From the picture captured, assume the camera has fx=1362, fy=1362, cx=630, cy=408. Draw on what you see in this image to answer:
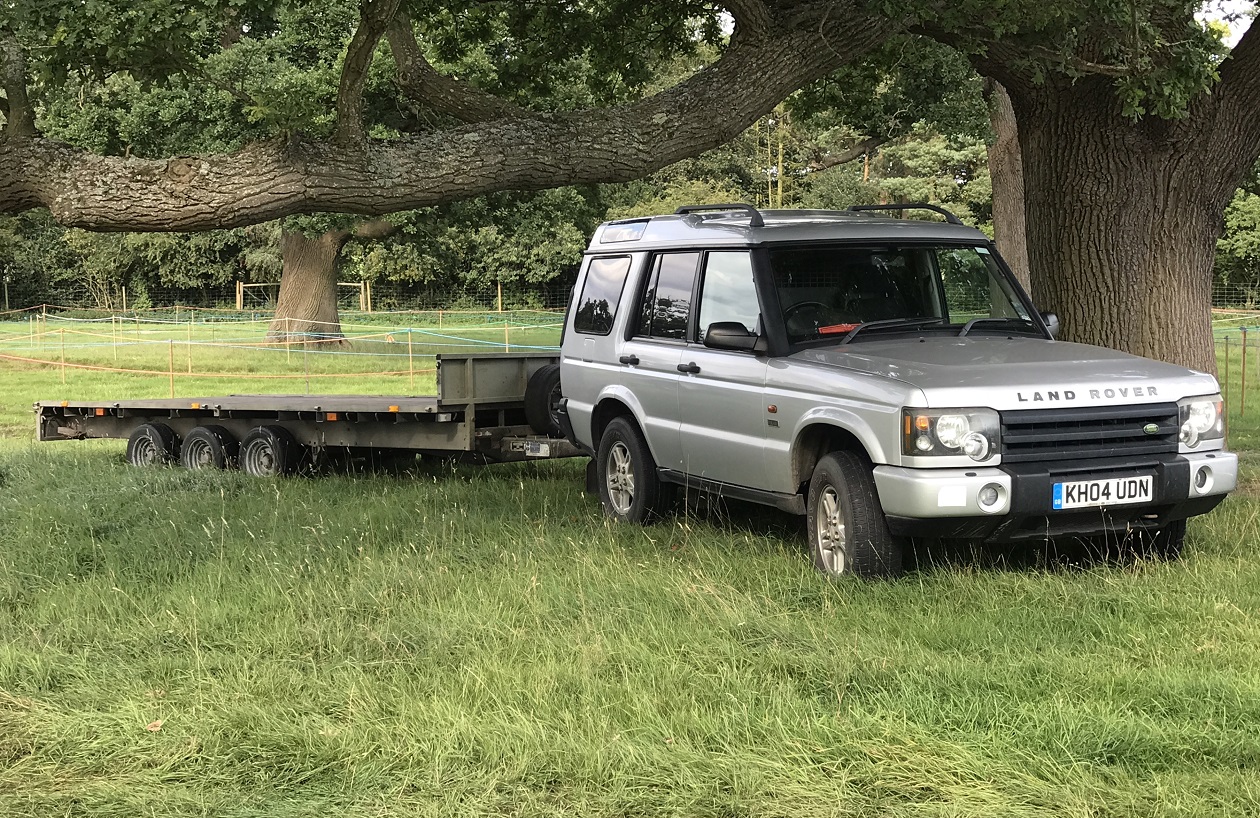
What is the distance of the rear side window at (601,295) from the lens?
10.0 metres

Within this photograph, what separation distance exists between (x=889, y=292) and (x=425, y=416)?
473 centimetres

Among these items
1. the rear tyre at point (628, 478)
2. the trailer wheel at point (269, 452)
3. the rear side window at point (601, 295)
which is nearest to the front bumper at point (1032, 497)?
the rear tyre at point (628, 478)

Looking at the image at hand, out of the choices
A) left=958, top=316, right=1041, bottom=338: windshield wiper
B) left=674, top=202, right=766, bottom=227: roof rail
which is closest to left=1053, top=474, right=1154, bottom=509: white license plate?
left=958, top=316, right=1041, bottom=338: windshield wiper

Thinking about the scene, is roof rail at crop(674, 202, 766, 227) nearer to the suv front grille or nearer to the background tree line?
the background tree line

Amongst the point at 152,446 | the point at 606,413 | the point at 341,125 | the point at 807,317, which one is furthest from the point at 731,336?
the point at 152,446

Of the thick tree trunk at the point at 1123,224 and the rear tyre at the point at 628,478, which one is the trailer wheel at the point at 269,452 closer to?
the rear tyre at the point at 628,478

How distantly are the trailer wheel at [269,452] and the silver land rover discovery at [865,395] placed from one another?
3.60 metres

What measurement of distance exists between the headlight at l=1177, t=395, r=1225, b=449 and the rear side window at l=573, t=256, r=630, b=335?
4.06m

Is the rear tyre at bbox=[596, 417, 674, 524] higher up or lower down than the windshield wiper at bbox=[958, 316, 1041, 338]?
lower down

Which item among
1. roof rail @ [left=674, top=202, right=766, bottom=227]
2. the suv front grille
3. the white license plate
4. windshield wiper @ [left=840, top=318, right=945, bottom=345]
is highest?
roof rail @ [left=674, top=202, right=766, bottom=227]

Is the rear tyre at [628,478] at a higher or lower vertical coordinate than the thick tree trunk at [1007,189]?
lower

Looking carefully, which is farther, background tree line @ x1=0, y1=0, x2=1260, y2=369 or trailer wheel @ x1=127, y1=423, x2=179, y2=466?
trailer wheel @ x1=127, y1=423, x2=179, y2=466

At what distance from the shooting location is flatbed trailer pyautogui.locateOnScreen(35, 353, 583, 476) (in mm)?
11516

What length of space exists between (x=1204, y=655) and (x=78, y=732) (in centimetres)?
460
